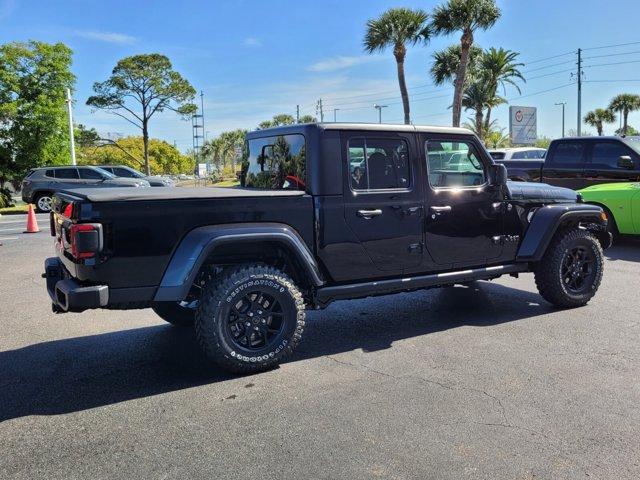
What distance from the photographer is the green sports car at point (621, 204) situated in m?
9.23

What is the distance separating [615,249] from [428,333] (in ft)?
20.5

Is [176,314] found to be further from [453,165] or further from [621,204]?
[621,204]

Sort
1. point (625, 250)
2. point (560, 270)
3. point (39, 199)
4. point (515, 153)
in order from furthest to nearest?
point (39, 199)
point (515, 153)
point (625, 250)
point (560, 270)

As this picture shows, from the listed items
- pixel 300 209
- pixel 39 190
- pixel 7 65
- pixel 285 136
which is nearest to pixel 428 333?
Result: pixel 300 209

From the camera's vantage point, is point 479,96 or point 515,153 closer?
point 515,153

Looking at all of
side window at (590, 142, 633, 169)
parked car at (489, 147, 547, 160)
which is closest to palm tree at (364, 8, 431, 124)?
parked car at (489, 147, 547, 160)

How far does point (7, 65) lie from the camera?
2522cm

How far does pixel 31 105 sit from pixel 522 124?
40359 mm

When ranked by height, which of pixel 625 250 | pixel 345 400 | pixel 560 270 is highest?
pixel 560 270

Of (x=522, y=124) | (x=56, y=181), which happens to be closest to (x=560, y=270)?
(x=56, y=181)

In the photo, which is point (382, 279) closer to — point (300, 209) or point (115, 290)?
point (300, 209)

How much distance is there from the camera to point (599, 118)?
70.4 m

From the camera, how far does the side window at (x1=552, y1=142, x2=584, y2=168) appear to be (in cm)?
1153

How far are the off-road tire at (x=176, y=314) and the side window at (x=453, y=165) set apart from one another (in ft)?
8.50
